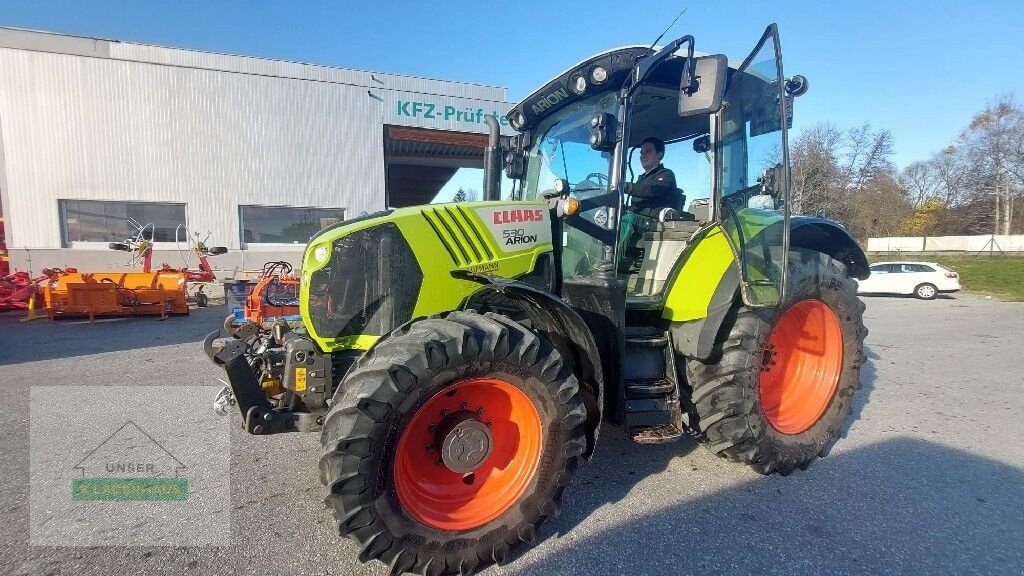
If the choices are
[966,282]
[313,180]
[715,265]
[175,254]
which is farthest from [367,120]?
[966,282]

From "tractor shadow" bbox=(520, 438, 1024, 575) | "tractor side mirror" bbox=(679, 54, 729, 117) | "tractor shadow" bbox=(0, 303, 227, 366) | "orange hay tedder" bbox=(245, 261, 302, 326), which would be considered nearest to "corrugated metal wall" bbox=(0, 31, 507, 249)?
"tractor shadow" bbox=(0, 303, 227, 366)

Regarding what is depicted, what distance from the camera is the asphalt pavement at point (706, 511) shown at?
223 centimetres

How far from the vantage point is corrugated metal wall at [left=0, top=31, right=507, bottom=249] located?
1285cm

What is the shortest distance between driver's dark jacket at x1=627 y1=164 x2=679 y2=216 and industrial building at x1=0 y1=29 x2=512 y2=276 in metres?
11.9

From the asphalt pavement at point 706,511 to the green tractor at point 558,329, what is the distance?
0.28m

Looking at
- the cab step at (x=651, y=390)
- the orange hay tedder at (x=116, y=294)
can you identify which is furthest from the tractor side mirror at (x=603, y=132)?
the orange hay tedder at (x=116, y=294)

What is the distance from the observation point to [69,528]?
96.2 inches

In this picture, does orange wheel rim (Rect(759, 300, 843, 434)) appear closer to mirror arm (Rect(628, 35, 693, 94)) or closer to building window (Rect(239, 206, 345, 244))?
mirror arm (Rect(628, 35, 693, 94))

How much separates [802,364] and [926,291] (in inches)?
696

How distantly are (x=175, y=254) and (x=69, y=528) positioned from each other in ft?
44.9

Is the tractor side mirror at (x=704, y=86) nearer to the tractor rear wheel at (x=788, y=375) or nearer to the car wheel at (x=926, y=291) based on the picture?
the tractor rear wheel at (x=788, y=375)

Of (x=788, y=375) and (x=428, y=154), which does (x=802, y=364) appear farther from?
(x=428, y=154)

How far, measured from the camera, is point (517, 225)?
2.87 metres

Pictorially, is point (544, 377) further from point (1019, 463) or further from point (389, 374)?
point (1019, 463)
